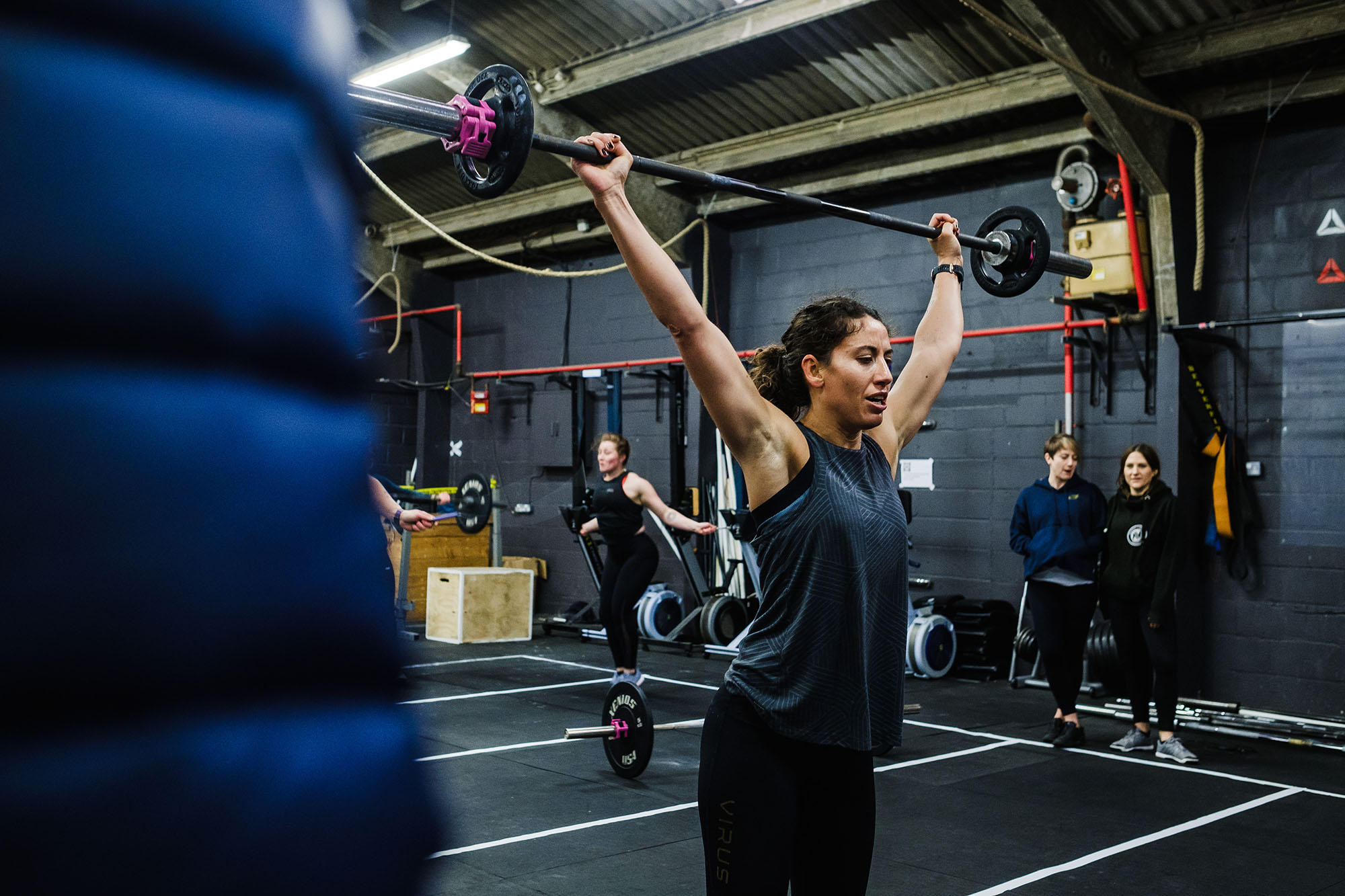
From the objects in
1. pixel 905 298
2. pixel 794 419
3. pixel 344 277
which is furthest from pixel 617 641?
pixel 344 277

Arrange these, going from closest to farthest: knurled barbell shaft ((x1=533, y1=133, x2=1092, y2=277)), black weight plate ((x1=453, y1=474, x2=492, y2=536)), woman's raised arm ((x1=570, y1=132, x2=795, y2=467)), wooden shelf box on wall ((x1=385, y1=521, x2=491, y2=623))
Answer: woman's raised arm ((x1=570, y1=132, x2=795, y2=467)) → knurled barbell shaft ((x1=533, y1=133, x2=1092, y2=277)) → black weight plate ((x1=453, y1=474, x2=492, y2=536)) → wooden shelf box on wall ((x1=385, y1=521, x2=491, y2=623))

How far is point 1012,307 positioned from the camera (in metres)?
7.23

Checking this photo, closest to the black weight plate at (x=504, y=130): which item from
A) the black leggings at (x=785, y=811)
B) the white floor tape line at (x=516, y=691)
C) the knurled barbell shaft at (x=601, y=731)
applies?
the black leggings at (x=785, y=811)

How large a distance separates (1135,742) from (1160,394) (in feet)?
7.24

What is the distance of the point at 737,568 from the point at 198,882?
310 inches

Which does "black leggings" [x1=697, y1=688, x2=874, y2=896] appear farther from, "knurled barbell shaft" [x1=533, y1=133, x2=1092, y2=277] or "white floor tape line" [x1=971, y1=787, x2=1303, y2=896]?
"white floor tape line" [x1=971, y1=787, x2=1303, y2=896]

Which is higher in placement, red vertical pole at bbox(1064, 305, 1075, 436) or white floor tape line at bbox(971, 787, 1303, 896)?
red vertical pole at bbox(1064, 305, 1075, 436)

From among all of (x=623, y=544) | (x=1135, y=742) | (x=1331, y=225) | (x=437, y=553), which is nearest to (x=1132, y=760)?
(x=1135, y=742)

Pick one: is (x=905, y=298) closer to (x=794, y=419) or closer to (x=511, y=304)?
(x=511, y=304)

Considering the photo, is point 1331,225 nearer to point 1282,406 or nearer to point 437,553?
point 1282,406

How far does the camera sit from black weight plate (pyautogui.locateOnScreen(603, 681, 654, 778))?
14.1 feet

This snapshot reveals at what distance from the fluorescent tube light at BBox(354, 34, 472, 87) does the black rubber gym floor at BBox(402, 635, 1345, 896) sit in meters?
3.84

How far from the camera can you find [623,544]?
598 centimetres

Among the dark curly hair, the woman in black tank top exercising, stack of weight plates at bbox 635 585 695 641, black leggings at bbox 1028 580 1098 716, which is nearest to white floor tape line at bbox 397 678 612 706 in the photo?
the woman in black tank top exercising
